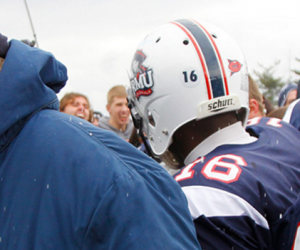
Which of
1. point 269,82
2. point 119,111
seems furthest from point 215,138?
point 269,82

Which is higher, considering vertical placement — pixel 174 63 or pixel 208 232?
pixel 174 63

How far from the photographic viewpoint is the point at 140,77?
7.42 ft

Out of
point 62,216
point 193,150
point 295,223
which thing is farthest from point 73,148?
point 193,150

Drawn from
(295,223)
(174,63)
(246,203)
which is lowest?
(295,223)

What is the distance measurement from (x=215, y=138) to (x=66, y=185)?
1.13 m

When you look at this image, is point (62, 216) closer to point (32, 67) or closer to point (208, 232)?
point (32, 67)

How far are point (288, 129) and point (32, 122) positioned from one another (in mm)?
1523

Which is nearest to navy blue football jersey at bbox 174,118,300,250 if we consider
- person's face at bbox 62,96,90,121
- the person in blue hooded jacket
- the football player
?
the football player

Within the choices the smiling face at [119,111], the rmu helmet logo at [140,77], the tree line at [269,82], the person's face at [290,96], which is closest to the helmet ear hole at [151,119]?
the rmu helmet logo at [140,77]

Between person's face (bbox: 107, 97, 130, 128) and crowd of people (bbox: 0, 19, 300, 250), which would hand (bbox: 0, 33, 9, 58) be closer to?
crowd of people (bbox: 0, 19, 300, 250)

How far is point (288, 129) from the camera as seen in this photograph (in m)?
2.19

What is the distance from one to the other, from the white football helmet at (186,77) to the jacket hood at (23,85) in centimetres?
104

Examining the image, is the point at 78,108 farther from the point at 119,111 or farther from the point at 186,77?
the point at 186,77

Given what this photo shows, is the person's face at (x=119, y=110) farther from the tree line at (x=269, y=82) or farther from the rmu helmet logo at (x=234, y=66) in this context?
the tree line at (x=269, y=82)
